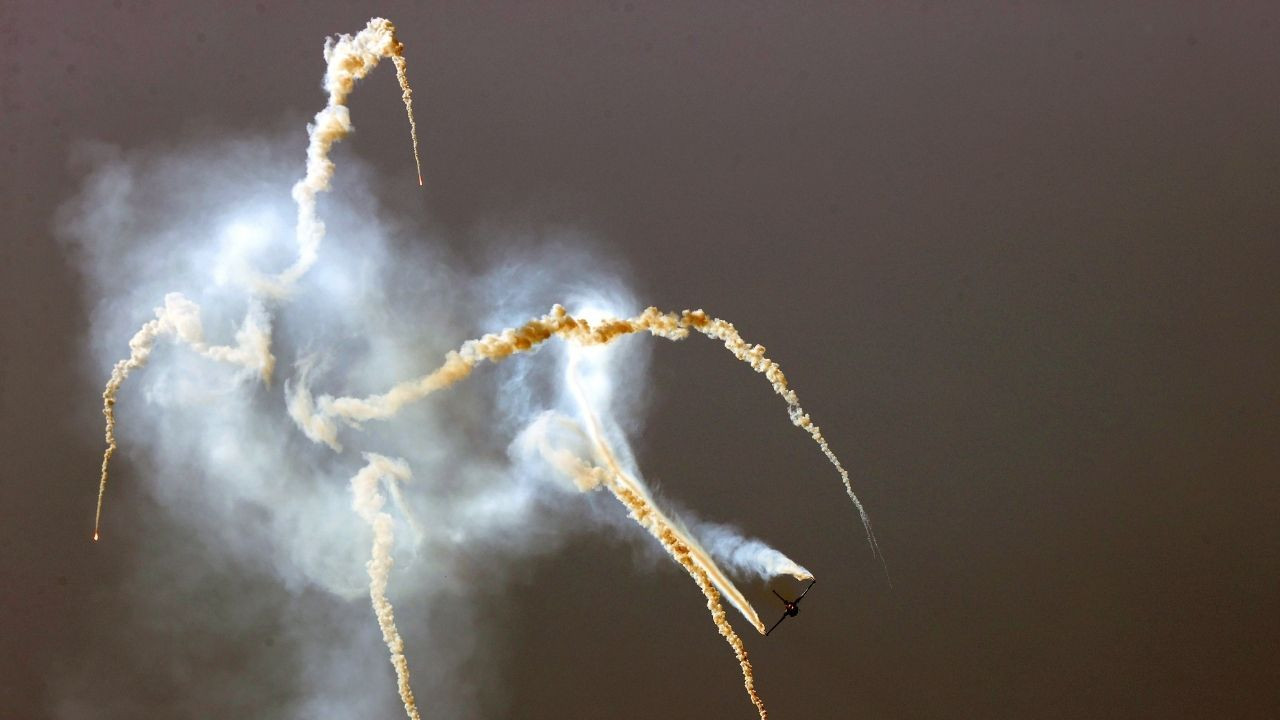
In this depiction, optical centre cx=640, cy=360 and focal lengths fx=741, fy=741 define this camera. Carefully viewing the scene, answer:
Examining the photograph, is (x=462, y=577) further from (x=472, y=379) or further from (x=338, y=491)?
(x=472, y=379)

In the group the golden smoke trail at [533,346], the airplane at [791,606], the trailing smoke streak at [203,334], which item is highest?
the trailing smoke streak at [203,334]

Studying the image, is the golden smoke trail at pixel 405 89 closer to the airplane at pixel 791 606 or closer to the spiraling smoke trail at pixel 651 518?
the spiraling smoke trail at pixel 651 518

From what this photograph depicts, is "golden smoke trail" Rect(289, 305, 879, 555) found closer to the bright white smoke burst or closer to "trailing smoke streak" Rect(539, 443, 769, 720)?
the bright white smoke burst

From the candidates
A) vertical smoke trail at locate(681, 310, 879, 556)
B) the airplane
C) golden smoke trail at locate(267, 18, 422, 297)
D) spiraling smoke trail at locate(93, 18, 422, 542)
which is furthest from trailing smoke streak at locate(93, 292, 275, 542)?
the airplane

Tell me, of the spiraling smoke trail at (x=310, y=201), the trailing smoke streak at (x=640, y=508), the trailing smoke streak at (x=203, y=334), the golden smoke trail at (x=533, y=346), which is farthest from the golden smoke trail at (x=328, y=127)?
the trailing smoke streak at (x=640, y=508)

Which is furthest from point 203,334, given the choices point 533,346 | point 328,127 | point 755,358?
point 755,358
